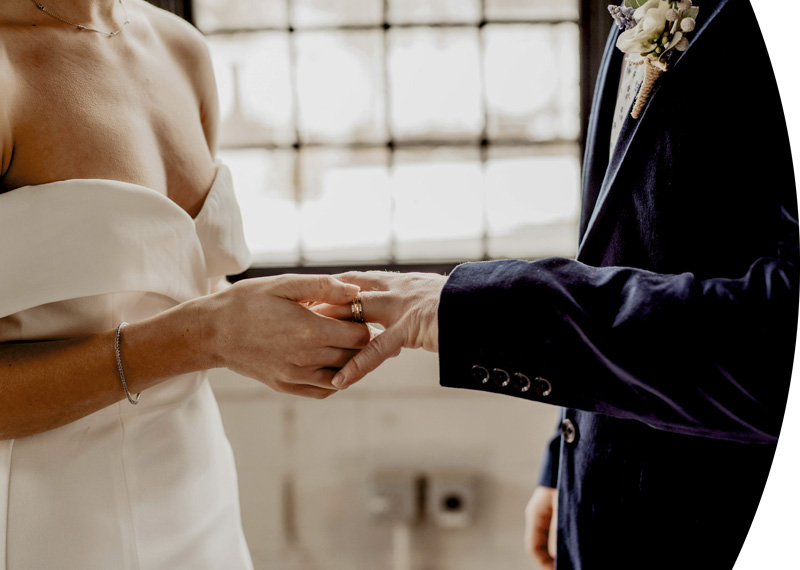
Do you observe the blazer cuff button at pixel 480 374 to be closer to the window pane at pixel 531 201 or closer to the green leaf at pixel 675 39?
the green leaf at pixel 675 39

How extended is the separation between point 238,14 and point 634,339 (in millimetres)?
1905

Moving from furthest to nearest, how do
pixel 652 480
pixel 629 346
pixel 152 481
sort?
pixel 152 481 < pixel 652 480 < pixel 629 346

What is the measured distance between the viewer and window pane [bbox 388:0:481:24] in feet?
6.85

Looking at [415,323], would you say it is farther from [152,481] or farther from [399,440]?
[399,440]

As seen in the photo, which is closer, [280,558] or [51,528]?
[51,528]

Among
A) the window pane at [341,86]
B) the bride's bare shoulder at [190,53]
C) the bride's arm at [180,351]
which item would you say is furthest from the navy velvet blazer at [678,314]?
the window pane at [341,86]

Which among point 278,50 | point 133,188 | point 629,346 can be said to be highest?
point 278,50

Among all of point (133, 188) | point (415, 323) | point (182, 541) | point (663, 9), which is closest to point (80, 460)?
point (182, 541)

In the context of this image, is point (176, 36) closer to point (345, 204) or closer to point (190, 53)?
point (190, 53)

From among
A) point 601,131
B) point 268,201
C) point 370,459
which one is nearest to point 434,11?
point 268,201

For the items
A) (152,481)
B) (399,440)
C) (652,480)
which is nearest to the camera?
(652,480)

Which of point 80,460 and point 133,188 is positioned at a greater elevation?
point 133,188

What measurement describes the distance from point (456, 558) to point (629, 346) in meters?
1.61

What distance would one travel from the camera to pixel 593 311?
73 centimetres
